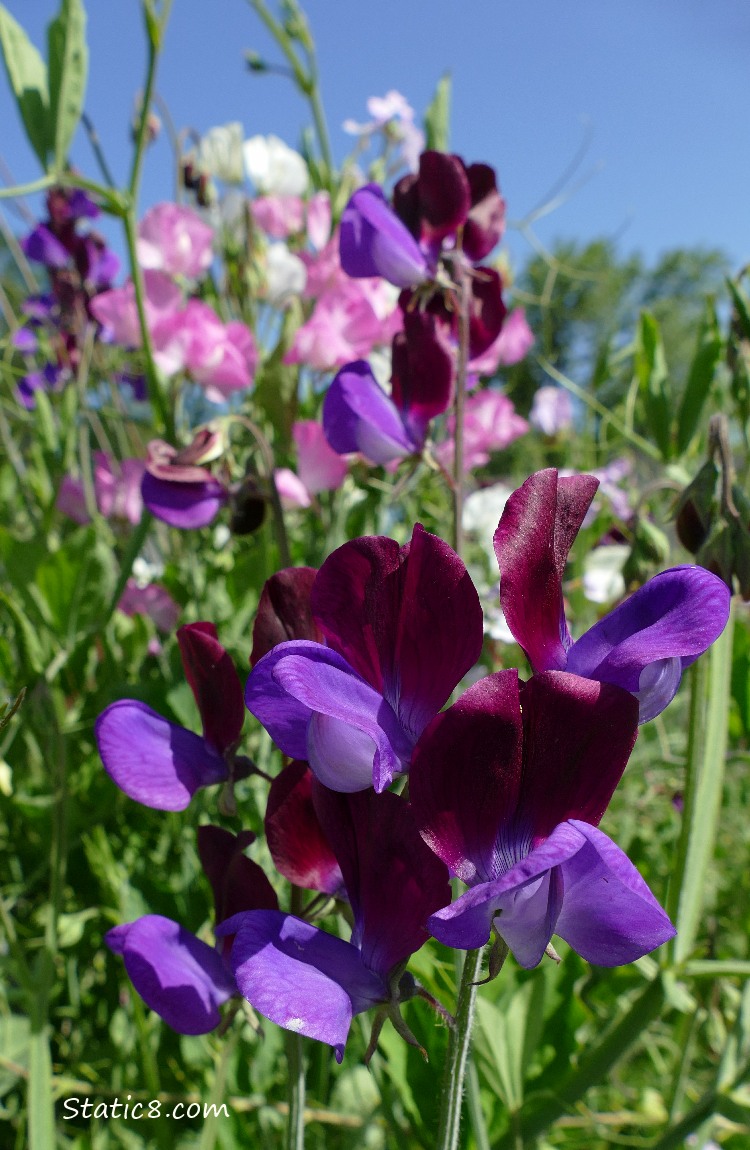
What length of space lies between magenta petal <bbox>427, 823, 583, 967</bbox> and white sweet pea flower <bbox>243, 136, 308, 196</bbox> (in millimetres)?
1564

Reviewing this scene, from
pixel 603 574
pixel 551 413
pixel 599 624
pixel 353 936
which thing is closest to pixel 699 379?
pixel 603 574

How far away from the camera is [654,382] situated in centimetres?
93

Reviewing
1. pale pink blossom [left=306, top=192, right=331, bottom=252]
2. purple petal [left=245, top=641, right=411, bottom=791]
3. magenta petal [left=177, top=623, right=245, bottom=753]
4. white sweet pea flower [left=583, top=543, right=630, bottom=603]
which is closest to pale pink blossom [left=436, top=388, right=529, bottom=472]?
white sweet pea flower [left=583, top=543, right=630, bottom=603]

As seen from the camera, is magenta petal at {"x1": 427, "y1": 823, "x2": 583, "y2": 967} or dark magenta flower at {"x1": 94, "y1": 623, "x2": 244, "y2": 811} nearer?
magenta petal at {"x1": 427, "y1": 823, "x2": 583, "y2": 967}

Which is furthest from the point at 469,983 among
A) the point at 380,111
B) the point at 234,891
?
the point at 380,111

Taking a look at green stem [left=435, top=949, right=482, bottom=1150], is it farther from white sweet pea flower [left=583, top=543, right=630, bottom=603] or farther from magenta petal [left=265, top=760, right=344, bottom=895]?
white sweet pea flower [left=583, top=543, right=630, bottom=603]

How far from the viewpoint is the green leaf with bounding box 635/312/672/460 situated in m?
0.92

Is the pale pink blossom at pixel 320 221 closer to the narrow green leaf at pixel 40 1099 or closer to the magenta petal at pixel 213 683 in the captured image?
the magenta petal at pixel 213 683

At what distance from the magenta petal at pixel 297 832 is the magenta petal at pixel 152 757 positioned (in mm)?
71

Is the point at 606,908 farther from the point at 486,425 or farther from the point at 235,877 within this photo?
the point at 486,425

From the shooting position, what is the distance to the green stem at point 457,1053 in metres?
0.36

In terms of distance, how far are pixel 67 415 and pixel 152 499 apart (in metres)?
0.63

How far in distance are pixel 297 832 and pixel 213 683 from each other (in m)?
0.11

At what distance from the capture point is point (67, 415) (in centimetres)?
133
